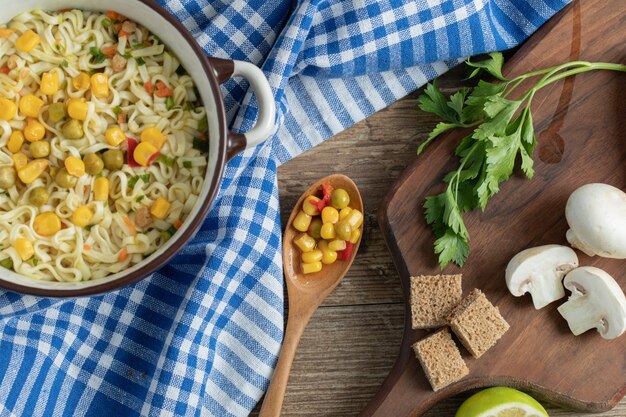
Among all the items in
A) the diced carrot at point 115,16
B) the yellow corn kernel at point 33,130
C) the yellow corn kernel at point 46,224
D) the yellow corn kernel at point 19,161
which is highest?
the diced carrot at point 115,16

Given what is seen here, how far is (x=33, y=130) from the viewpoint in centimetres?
317

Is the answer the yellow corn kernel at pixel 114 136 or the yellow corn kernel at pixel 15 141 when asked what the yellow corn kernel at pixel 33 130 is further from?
the yellow corn kernel at pixel 114 136

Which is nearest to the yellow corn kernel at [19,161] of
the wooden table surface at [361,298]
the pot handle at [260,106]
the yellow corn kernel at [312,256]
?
the pot handle at [260,106]

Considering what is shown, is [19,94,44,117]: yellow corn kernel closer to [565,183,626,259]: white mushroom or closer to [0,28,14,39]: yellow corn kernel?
[0,28,14,39]: yellow corn kernel

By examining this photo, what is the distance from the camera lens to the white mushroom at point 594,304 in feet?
11.2

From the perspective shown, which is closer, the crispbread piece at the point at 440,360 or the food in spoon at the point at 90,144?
the food in spoon at the point at 90,144

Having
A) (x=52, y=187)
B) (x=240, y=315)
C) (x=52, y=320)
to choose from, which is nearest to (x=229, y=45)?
(x=52, y=187)

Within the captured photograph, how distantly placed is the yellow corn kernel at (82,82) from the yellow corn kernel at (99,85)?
0.02 m

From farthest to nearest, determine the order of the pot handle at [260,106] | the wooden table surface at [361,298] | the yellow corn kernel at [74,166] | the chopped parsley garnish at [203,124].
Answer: the wooden table surface at [361,298] → the chopped parsley garnish at [203,124] → the yellow corn kernel at [74,166] → the pot handle at [260,106]

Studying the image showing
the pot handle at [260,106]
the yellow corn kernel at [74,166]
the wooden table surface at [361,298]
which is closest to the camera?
the pot handle at [260,106]

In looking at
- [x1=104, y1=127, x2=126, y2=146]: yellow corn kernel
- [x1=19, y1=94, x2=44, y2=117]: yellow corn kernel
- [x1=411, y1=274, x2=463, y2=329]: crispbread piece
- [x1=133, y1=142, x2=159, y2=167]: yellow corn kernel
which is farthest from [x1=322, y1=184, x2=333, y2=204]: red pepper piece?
[x1=19, y1=94, x2=44, y2=117]: yellow corn kernel

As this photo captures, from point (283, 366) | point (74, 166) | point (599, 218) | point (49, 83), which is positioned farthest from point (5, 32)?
point (599, 218)

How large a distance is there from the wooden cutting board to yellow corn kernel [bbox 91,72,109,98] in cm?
132

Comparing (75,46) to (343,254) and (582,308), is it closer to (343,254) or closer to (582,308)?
(343,254)
